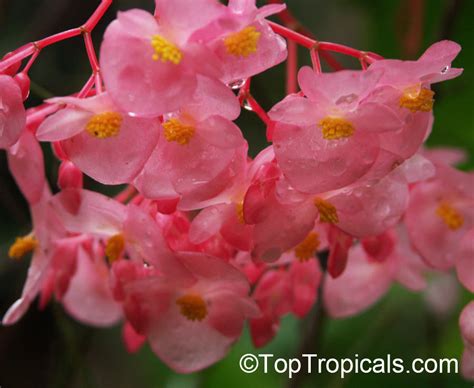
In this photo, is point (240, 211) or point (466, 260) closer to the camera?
point (240, 211)

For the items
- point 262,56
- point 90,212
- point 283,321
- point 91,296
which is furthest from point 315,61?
point 283,321

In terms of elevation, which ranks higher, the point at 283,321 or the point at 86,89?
the point at 86,89

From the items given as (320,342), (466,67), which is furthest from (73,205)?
(466,67)

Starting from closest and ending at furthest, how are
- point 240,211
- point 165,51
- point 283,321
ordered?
point 165,51 < point 240,211 < point 283,321

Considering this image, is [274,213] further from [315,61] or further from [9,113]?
[9,113]

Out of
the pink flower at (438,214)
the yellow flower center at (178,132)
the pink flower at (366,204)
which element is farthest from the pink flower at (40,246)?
the pink flower at (438,214)

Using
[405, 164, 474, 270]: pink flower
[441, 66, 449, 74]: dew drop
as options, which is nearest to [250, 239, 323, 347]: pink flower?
[405, 164, 474, 270]: pink flower

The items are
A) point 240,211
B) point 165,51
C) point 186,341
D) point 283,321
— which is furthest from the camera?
point 283,321

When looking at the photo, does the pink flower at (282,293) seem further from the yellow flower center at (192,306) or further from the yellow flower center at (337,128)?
the yellow flower center at (337,128)
